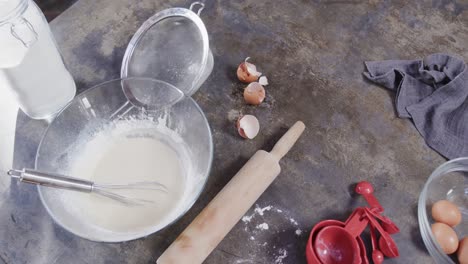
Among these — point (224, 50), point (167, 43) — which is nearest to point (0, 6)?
point (167, 43)

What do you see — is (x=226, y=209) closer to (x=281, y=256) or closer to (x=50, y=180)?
(x=281, y=256)

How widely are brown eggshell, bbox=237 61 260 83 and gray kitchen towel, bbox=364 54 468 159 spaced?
1.00 ft

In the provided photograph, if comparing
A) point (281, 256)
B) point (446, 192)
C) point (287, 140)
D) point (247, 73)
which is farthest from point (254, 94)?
point (446, 192)

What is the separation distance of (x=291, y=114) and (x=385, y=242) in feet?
1.27

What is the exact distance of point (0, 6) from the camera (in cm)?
87

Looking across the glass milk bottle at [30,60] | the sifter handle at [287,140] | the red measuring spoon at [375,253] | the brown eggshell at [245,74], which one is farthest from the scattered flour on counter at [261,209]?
the glass milk bottle at [30,60]

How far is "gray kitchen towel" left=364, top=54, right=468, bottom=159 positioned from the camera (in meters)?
1.03

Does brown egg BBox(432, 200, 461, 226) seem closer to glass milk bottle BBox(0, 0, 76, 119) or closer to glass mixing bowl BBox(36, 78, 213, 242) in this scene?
glass mixing bowl BBox(36, 78, 213, 242)

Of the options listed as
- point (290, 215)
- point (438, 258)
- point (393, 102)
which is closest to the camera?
point (438, 258)

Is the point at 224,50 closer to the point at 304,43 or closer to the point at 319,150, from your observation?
the point at 304,43

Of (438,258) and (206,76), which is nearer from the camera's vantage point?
(438,258)

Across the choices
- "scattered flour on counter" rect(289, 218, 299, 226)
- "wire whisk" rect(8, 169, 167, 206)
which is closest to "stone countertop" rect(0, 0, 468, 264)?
"scattered flour on counter" rect(289, 218, 299, 226)

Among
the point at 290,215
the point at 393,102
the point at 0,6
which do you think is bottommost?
the point at 290,215

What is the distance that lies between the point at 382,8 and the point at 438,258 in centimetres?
77
